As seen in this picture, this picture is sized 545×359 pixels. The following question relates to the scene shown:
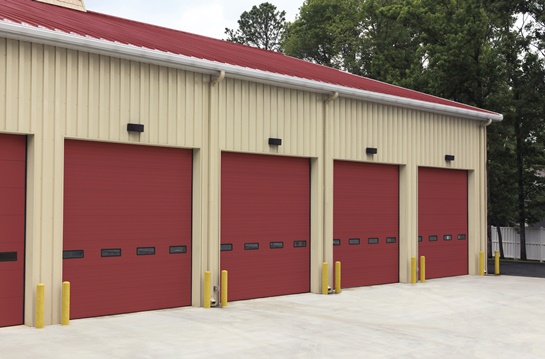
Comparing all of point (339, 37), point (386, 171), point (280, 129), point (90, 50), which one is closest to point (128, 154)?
point (90, 50)

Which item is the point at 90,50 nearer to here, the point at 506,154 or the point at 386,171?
the point at 386,171

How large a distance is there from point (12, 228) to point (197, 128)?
437cm

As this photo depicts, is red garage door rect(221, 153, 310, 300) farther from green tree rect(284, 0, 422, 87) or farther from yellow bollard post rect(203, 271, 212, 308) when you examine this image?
green tree rect(284, 0, 422, 87)

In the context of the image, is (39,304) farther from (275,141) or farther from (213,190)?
(275,141)

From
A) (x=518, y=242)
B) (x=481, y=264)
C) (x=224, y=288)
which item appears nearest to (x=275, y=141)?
(x=224, y=288)

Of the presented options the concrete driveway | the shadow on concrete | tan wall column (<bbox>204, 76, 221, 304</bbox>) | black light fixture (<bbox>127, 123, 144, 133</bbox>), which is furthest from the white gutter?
the shadow on concrete

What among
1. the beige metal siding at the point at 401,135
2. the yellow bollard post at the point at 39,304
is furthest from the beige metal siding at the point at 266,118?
the yellow bollard post at the point at 39,304

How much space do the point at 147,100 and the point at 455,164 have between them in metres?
11.4

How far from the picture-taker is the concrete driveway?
34.1ft

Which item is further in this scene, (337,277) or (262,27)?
Result: (262,27)

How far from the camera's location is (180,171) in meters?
15.1

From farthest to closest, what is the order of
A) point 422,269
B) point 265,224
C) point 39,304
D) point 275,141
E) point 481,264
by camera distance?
point 481,264 → point 422,269 → point 265,224 → point 275,141 → point 39,304

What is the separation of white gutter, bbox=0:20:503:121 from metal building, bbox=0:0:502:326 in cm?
4

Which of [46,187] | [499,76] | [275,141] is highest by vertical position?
[499,76]
